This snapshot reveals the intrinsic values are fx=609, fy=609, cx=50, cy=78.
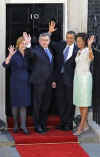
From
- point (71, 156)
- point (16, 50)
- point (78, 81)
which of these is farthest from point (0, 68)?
point (71, 156)

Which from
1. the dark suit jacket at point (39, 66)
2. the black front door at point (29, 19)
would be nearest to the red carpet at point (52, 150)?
the dark suit jacket at point (39, 66)

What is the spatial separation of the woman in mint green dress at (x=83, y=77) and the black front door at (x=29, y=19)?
883 mm

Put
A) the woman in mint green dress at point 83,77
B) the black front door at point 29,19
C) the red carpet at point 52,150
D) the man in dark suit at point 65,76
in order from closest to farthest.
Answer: the red carpet at point 52,150 → the woman in mint green dress at point 83,77 → the man in dark suit at point 65,76 → the black front door at point 29,19

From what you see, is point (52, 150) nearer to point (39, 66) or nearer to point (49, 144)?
point (49, 144)

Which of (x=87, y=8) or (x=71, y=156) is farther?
(x=87, y=8)

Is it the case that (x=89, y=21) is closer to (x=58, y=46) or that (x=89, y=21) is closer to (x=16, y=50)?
(x=58, y=46)

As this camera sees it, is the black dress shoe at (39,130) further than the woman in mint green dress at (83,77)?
Yes

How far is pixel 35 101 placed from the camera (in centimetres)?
1044

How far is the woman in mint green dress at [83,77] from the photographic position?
1026cm

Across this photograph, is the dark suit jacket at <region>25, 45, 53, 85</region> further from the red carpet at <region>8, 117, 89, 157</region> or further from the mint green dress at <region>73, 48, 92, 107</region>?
the red carpet at <region>8, 117, 89, 157</region>

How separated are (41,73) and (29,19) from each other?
48.8 inches

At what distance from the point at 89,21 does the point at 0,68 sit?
1.82m

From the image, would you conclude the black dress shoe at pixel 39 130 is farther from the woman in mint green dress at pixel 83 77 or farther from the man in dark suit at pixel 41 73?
the woman in mint green dress at pixel 83 77

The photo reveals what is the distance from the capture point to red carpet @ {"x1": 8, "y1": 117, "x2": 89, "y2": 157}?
973 cm
